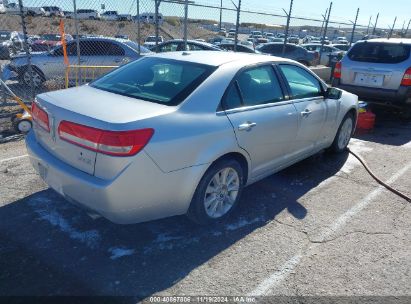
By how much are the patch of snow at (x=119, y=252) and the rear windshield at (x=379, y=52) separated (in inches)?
282

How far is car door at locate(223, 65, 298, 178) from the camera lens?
3.53 metres

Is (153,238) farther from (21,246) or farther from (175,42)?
(175,42)

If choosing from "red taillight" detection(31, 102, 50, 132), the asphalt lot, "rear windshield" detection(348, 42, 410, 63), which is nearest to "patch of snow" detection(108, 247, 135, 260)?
the asphalt lot

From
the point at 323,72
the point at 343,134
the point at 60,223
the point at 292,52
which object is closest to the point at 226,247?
the point at 60,223

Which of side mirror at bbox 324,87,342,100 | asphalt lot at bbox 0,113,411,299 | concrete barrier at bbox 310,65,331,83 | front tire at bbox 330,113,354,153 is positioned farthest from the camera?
concrete barrier at bbox 310,65,331,83

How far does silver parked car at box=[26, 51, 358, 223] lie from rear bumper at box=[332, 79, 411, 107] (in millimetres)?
4308

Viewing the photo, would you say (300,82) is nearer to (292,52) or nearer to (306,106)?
(306,106)

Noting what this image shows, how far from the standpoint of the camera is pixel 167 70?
12.1 feet

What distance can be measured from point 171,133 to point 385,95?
6514 millimetres

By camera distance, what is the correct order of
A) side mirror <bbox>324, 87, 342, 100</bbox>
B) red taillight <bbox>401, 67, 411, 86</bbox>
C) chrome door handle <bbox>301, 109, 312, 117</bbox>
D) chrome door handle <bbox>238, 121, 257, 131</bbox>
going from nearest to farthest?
chrome door handle <bbox>238, 121, 257, 131</bbox>, chrome door handle <bbox>301, 109, 312, 117</bbox>, side mirror <bbox>324, 87, 342, 100</bbox>, red taillight <bbox>401, 67, 411, 86</bbox>

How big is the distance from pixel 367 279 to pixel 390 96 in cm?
591

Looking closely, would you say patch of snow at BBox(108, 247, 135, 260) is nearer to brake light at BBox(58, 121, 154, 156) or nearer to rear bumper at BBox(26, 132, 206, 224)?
rear bumper at BBox(26, 132, 206, 224)

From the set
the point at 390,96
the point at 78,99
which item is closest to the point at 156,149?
the point at 78,99

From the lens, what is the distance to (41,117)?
10.9 ft
